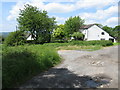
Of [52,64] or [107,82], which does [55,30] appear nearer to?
[52,64]

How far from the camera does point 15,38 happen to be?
2403 centimetres

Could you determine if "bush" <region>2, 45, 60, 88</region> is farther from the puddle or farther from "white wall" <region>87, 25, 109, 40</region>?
"white wall" <region>87, 25, 109, 40</region>

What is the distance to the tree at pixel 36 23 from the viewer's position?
2583cm

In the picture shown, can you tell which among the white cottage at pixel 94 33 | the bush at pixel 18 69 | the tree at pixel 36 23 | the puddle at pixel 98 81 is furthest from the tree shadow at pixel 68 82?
the white cottage at pixel 94 33

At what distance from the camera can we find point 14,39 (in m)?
23.8

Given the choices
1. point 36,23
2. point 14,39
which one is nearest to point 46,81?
point 14,39

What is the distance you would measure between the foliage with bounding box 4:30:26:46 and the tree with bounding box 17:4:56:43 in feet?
5.61

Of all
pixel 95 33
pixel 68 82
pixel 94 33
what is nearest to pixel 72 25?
pixel 94 33

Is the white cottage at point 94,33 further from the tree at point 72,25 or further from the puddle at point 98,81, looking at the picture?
the puddle at point 98,81

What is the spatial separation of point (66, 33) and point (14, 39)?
18.5 meters

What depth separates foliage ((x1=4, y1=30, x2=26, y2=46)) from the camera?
2308 centimetres

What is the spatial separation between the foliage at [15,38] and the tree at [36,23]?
171 cm

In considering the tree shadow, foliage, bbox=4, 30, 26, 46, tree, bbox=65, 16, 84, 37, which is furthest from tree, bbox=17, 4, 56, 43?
the tree shadow

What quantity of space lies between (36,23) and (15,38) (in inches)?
209
